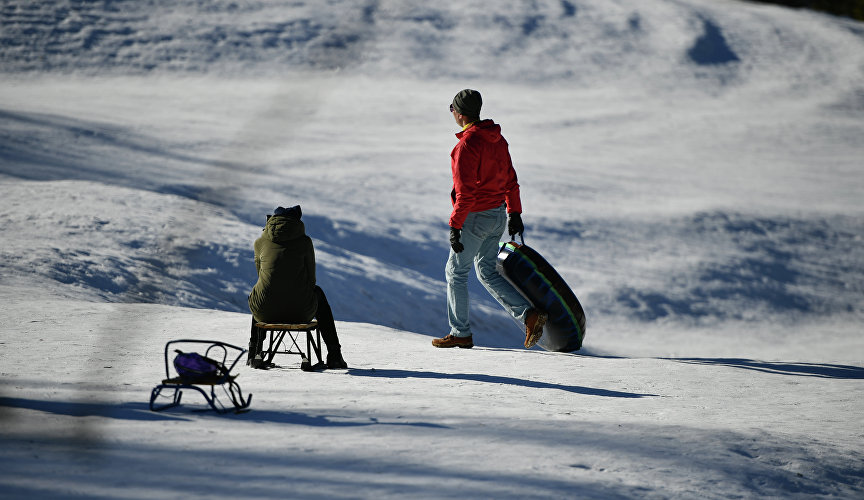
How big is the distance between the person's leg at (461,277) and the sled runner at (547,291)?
13.6 inches

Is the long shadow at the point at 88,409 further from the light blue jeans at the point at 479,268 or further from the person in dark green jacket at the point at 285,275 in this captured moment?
the light blue jeans at the point at 479,268

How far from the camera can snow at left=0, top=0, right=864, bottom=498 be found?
10.8ft

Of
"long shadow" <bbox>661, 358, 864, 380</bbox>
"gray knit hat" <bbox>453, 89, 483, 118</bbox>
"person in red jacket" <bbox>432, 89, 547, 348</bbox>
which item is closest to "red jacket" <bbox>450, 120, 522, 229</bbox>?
"person in red jacket" <bbox>432, 89, 547, 348</bbox>

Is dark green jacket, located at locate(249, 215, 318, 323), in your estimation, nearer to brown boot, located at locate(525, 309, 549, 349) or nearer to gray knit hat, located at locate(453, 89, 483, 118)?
gray knit hat, located at locate(453, 89, 483, 118)

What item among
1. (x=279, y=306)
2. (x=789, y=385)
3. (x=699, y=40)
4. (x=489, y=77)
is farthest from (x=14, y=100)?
(x=699, y=40)

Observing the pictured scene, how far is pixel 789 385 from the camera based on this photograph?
18.5 ft

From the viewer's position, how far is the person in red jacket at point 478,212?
605 centimetres

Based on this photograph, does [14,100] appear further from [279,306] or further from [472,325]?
[279,306]

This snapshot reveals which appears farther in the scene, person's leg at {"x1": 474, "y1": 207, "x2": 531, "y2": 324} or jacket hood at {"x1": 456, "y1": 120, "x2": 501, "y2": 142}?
person's leg at {"x1": 474, "y1": 207, "x2": 531, "y2": 324}

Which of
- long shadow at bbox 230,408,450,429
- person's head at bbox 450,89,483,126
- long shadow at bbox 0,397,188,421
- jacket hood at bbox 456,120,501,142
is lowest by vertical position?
long shadow at bbox 0,397,188,421

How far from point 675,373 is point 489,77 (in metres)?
18.8

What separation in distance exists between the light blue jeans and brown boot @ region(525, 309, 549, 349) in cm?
6

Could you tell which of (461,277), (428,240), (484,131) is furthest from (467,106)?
(428,240)

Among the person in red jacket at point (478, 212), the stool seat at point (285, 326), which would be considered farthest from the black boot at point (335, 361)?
the person in red jacket at point (478, 212)
